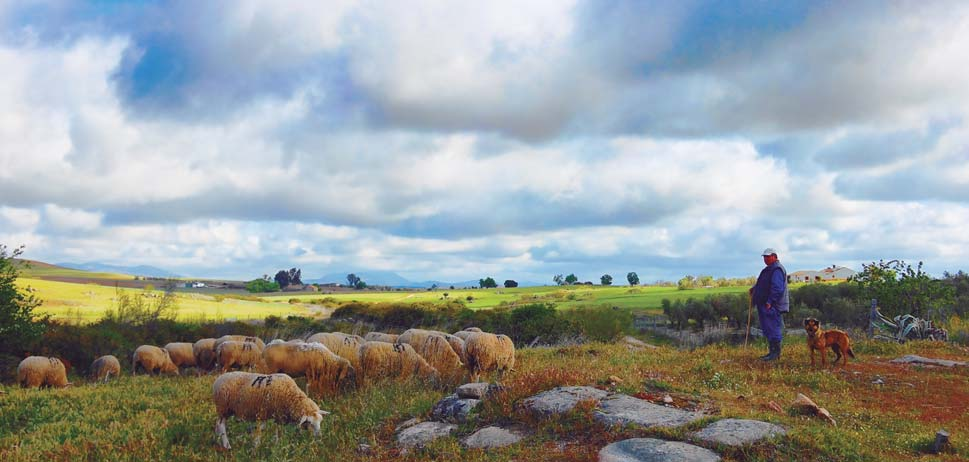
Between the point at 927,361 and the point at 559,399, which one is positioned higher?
the point at 927,361

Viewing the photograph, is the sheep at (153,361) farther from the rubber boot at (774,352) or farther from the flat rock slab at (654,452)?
the rubber boot at (774,352)

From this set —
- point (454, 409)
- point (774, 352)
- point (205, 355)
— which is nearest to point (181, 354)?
point (205, 355)

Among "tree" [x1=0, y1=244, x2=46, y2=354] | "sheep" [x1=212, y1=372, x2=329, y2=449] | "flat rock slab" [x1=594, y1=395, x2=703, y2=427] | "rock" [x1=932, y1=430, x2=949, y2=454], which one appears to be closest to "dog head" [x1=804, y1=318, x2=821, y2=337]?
"rock" [x1=932, y1=430, x2=949, y2=454]

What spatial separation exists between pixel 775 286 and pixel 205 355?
19.1 meters

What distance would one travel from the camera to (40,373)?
63.6ft

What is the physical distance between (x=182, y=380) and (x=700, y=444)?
17.2 m

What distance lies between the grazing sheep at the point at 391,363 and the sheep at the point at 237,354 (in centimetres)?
756

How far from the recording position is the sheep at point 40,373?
19266 millimetres

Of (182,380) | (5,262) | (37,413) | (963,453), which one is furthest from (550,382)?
(5,262)

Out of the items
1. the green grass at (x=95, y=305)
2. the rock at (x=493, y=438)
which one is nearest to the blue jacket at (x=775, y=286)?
the rock at (x=493, y=438)

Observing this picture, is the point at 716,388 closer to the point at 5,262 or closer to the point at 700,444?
the point at 700,444

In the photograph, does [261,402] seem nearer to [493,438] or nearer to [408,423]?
[408,423]

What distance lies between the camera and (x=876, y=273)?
84.6 ft

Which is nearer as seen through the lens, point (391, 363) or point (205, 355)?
point (391, 363)
